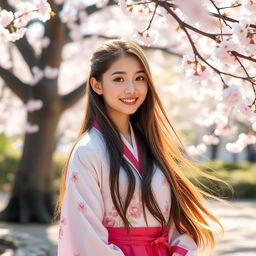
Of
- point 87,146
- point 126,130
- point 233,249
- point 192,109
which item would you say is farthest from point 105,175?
point 192,109

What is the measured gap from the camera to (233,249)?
21.6 ft

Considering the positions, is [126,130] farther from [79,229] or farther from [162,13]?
[162,13]

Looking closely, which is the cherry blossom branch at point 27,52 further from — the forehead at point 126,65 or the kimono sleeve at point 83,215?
the kimono sleeve at point 83,215

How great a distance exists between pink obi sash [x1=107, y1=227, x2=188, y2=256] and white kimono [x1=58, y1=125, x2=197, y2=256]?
25mm

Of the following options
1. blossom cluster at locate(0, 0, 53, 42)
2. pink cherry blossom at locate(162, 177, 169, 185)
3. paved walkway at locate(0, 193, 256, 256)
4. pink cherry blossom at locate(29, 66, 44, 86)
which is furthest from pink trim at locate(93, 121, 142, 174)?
pink cherry blossom at locate(29, 66, 44, 86)

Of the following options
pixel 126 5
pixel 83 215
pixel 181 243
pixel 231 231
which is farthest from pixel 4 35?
pixel 231 231

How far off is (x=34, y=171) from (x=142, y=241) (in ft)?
20.8

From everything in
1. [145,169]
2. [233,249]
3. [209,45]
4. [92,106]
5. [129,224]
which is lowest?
[233,249]

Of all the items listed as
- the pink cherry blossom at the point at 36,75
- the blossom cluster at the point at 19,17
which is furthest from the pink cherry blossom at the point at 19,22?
the pink cherry blossom at the point at 36,75

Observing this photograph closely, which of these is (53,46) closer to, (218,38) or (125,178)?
(218,38)

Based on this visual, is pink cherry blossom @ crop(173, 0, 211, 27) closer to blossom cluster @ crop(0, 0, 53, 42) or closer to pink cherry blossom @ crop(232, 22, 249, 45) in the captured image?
pink cherry blossom @ crop(232, 22, 249, 45)

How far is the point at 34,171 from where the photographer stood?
Answer: 8633mm

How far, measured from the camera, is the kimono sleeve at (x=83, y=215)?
7.54 ft

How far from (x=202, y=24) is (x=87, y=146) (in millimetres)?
959
